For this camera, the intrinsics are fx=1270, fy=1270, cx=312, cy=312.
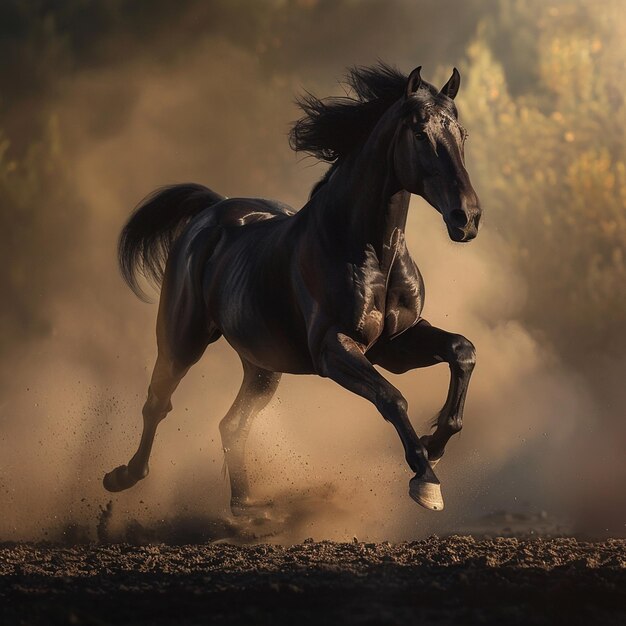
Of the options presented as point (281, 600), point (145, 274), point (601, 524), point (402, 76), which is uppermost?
point (402, 76)

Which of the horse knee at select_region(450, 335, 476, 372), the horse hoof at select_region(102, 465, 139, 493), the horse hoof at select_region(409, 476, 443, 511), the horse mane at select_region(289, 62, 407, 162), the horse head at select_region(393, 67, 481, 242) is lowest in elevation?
the horse hoof at select_region(102, 465, 139, 493)

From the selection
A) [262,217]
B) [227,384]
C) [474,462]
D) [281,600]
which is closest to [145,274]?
[262,217]

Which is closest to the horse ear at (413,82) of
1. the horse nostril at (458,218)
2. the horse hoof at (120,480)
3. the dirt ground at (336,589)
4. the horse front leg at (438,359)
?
the horse nostril at (458,218)

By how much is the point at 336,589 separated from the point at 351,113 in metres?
2.49

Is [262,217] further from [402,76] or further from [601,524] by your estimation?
[601,524]

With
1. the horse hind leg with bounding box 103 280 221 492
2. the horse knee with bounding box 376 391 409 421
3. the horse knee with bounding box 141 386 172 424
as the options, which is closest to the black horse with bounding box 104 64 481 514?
the horse knee with bounding box 376 391 409 421

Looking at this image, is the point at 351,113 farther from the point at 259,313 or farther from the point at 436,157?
the point at 259,313

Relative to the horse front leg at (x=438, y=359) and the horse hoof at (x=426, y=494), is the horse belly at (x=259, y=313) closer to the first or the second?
the horse front leg at (x=438, y=359)

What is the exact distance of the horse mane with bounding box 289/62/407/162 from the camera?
241 inches

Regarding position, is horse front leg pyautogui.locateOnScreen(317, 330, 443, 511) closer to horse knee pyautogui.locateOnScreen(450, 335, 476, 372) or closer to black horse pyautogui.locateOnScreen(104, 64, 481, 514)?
black horse pyautogui.locateOnScreen(104, 64, 481, 514)

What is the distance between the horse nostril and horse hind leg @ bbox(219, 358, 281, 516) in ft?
7.88

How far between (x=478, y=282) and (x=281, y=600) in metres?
5.97

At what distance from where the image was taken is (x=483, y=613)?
14.3 ft

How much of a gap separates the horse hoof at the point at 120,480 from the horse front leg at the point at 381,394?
224cm
